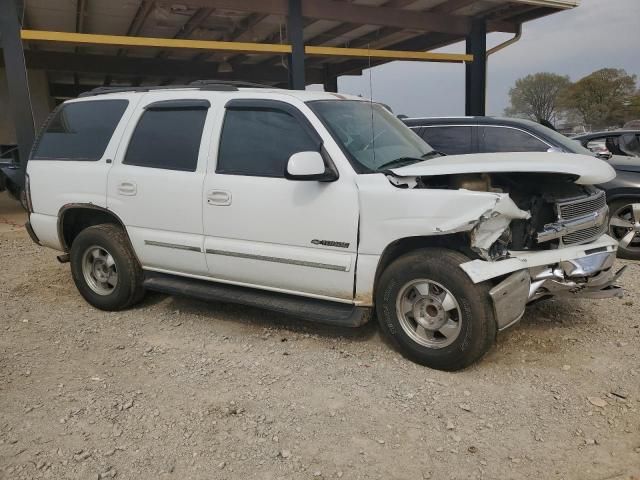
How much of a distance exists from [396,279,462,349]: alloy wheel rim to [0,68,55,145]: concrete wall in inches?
631

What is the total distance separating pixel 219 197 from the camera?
4027 mm

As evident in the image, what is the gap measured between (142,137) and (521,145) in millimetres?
4345

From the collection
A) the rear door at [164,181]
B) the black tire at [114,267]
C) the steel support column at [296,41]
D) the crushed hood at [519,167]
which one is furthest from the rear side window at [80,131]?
the steel support column at [296,41]

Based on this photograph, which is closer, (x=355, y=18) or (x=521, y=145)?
(x=521, y=145)

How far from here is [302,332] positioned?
4270 mm

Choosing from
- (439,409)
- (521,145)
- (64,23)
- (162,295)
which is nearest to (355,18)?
(521,145)

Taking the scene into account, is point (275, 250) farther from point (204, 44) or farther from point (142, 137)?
point (204, 44)

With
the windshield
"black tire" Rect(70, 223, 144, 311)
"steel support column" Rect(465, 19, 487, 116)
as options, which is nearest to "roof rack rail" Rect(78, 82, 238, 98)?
the windshield

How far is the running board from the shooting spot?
3678 mm

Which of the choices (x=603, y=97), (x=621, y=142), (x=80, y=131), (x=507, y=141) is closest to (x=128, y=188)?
(x=80, y=131)

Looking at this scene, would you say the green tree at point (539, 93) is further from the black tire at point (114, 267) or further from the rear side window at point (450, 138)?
the black tire at point (114, 267)

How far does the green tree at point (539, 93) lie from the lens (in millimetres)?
53688

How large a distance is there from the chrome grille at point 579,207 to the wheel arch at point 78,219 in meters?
3.51

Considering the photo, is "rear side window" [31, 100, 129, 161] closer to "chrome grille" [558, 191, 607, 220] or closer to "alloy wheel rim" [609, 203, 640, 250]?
"chrome grille" [558, 191, 607, 220]
